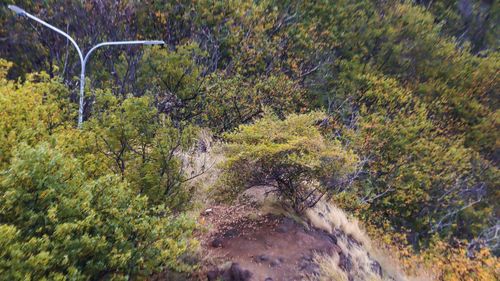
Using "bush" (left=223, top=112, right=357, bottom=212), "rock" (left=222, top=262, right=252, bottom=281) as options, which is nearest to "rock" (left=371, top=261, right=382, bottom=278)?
"bush" (left=223, top=112, right=357, bottom=212)

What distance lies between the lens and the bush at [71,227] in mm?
4156

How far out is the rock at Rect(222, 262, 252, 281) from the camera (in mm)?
6461

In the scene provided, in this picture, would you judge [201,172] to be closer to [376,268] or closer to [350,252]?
[350,252]

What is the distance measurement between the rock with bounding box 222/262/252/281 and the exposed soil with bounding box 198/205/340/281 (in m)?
0.01

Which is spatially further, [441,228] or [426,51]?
[426,51]

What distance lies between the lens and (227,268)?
260 inches

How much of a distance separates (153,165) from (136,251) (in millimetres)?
1940

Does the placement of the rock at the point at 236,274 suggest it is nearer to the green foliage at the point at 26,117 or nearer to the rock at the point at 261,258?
the rock at the point at 261,258

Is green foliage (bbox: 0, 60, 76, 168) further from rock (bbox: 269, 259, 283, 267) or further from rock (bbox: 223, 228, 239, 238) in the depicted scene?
rock (bbox: 269, 259, 283, 267)

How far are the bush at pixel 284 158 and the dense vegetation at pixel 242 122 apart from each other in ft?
0.10

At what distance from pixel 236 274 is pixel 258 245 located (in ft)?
2.61

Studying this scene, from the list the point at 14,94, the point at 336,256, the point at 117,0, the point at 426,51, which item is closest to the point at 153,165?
the point at 14,94

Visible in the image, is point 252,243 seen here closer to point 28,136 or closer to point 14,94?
point 28,136

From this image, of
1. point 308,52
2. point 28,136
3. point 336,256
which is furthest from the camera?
point 308,52
